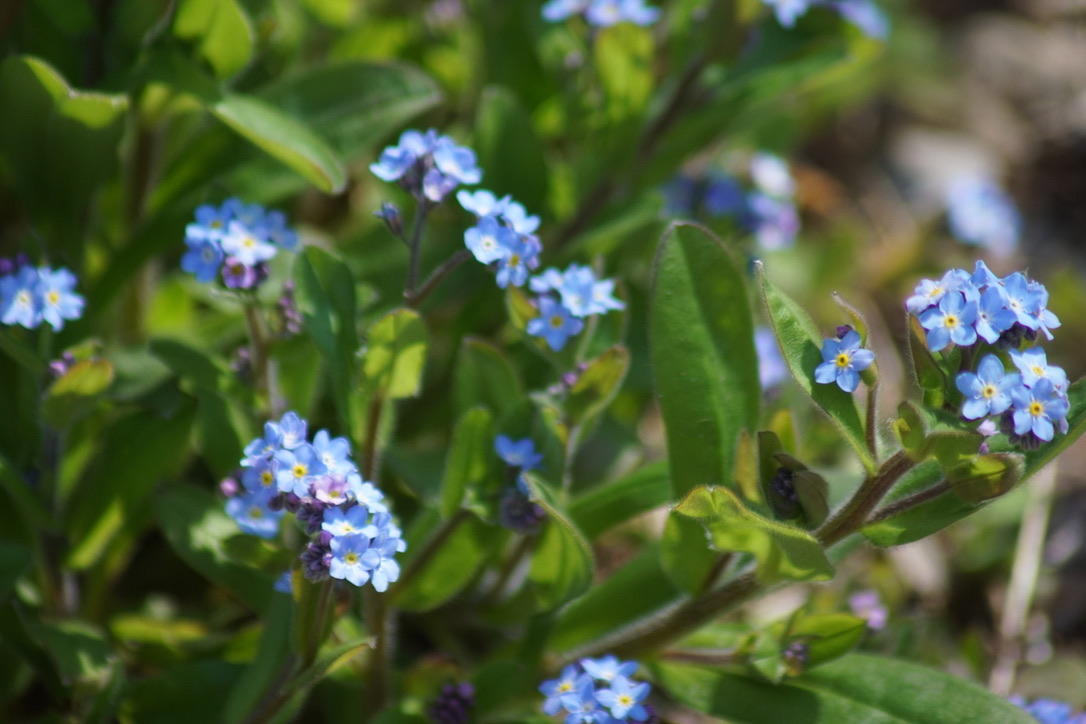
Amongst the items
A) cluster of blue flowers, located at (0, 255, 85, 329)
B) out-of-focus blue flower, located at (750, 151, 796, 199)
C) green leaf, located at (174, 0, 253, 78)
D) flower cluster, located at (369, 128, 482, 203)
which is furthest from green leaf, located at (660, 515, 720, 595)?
out-of-focus blue flower, located at (750, 151, 796, 199)

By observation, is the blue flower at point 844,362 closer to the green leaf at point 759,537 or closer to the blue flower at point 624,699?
the green leaf at point 759,537

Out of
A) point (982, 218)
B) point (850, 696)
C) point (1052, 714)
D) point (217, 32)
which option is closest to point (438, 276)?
point (217, 32)

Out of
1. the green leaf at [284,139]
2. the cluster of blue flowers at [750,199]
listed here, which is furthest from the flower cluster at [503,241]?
the cluster of blue flowers at [750,199]

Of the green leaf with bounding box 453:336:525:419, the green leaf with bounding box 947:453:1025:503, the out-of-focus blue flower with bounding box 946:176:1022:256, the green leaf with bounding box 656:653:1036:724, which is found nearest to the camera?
the green leaf with bounding box 947:453:1025:503

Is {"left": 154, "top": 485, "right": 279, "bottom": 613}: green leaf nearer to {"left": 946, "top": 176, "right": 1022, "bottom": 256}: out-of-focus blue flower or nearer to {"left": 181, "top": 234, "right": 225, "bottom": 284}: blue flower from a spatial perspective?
{"left": 181, "top": 234, "right": 225, "bottom": 284}: blue flower

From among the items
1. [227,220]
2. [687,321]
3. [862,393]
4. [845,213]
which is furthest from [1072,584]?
[227,220]

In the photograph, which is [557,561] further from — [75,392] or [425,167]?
[75,392]
